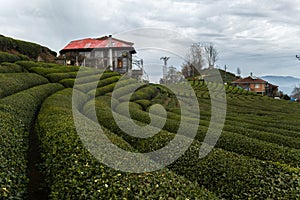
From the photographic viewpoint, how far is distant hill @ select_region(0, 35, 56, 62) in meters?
21.9

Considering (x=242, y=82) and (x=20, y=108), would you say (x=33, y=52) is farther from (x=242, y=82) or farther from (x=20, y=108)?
(x=242, y=82)

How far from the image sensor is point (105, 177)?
4570 mm

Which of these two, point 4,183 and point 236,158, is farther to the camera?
point 236,158

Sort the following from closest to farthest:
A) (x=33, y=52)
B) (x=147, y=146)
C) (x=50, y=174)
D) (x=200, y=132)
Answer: (x=50, y=174) < (x=147, y=146) < (x=200, y=132) < (x=33, y=52)

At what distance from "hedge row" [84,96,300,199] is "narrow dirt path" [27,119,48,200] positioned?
2856 millimetres

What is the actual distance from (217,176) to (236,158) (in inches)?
28.4

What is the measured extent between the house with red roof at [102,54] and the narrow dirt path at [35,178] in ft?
86.2

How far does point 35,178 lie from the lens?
6.62 metres

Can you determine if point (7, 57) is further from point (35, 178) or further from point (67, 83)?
point (35, 178)

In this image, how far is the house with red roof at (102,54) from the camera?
3559 centimetres

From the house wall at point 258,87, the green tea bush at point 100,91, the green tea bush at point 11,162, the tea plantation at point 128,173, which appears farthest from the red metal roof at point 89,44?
the green tea bush at point 11,162

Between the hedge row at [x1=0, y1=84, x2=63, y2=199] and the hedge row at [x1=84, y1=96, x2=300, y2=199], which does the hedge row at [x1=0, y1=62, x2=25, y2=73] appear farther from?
the hedge row at [x1=84, y1=96, x2=300, y2=199]

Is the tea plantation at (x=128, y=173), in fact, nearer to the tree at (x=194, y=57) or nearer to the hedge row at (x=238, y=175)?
the hedge row at (x=238, y=175)

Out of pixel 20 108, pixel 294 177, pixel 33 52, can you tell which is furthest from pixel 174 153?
pixel 33 52
